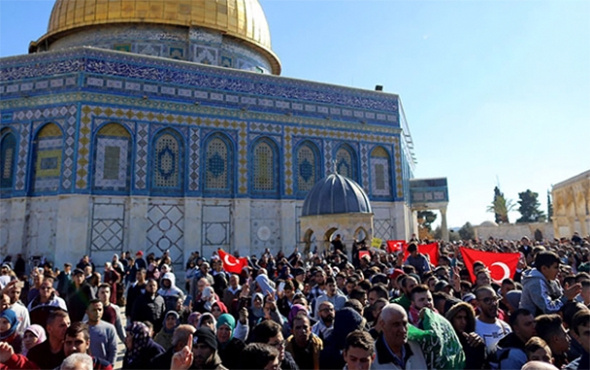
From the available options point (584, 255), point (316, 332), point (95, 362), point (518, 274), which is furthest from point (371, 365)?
point (584, 255)

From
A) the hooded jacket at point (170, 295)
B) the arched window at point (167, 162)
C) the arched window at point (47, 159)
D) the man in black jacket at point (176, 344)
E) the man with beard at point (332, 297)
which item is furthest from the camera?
the arched window at point (167, 162)

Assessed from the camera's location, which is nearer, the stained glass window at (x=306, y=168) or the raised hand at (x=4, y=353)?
the raised hand at (x=4, y=353)

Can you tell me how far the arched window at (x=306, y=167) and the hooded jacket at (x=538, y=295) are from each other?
52.1 ft

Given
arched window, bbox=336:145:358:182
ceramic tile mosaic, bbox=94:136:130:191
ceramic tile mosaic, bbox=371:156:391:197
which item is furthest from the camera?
ceramic tile mosaic, bbox=371:156:391:197

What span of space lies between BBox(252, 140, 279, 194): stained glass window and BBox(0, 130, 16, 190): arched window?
982 centimetres

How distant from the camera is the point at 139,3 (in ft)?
68.8

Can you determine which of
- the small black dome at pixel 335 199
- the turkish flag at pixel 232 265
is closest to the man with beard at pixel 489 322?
the turkish flag at pixel 232 265

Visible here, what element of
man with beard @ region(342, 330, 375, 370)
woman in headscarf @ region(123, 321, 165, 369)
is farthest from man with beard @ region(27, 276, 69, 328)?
man with beard @ region(342, 330, 375, 370)

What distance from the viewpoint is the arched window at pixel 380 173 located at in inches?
861

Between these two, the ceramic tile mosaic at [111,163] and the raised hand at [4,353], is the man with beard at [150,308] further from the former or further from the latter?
the ceramic tile mosaic at [111,163]

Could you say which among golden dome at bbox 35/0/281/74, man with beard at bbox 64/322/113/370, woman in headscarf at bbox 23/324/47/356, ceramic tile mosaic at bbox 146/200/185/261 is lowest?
woman in headscarf at bbox 23/324/47/356

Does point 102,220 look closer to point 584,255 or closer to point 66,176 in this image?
point 66,176

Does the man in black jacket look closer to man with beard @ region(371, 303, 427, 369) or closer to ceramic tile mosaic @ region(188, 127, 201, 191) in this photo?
man with beard @ region(371, 303, 427, 369)

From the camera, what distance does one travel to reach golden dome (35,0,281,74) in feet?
68.4
